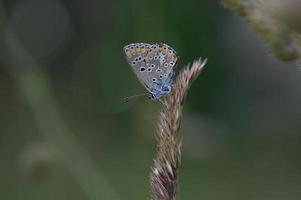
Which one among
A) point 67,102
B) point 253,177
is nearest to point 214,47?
point 253,177

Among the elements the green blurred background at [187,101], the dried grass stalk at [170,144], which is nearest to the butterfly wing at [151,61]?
the dried grass stalk at [170,144]

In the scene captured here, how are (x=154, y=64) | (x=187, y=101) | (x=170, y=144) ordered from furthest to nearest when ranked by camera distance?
(x=187, y=101)
(x=154, y=64)
(x=170, y=144)

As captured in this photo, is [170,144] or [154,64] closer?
[170,144]

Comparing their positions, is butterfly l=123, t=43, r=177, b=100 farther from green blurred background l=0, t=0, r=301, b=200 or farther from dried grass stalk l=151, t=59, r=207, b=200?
green blurred background l=0, t=0, r=301, b=200

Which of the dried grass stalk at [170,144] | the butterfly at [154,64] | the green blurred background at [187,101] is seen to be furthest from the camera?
the green blurred background at [187,101]

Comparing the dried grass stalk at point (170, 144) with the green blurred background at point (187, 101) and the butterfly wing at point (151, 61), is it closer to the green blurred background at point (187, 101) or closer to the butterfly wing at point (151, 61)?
the butterfly wing at point (151, 61)

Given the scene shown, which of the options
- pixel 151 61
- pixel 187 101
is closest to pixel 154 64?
pixel 151 61

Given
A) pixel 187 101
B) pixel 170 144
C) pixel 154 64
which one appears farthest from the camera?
pixel 187 101

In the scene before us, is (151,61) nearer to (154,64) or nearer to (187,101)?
(154,64)
